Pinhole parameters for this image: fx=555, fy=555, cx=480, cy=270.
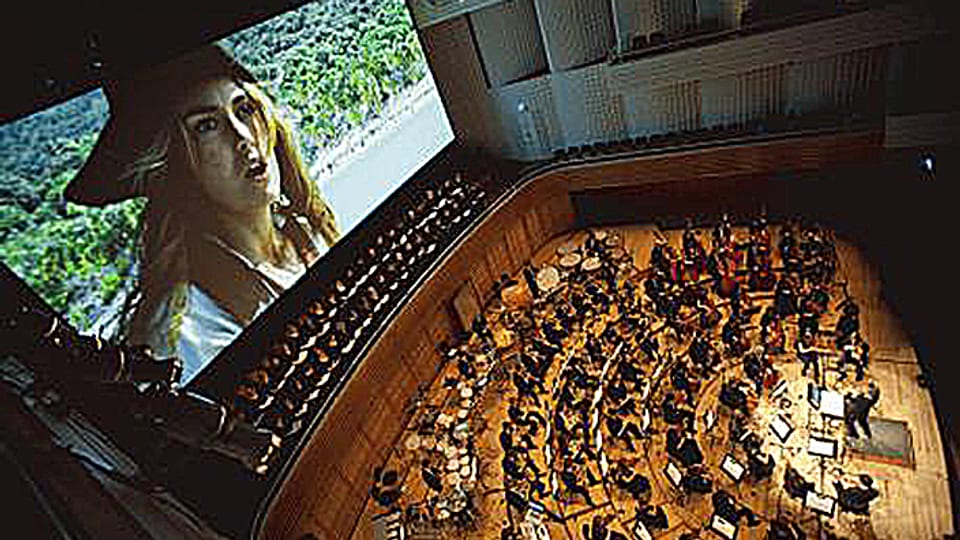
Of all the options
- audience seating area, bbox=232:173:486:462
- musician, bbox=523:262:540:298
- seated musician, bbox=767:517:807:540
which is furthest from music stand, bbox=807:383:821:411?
audience seating area, bbox=232:173:486:462

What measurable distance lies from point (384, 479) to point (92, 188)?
5.03 metres

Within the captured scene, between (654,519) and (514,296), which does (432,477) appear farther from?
(514,296)

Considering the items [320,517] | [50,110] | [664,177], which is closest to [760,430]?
[664,177]

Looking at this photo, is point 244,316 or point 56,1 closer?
point 56,1

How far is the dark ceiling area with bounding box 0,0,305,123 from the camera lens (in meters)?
5.56

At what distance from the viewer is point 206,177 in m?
6.97

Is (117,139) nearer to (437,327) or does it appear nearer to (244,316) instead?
(244,316)

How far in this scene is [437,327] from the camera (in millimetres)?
9250

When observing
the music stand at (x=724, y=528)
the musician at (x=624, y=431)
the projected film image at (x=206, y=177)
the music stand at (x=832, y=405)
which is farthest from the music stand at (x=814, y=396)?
the projected film image at (x=206, y=177)

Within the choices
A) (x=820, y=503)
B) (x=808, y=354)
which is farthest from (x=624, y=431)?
(x=808, y=354)

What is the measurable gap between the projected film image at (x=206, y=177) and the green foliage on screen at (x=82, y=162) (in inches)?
0.5

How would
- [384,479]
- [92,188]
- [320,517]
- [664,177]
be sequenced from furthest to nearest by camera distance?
[664,177] → [384,479] → [320,517] → [92,188]

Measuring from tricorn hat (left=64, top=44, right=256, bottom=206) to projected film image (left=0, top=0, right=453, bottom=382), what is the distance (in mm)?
13

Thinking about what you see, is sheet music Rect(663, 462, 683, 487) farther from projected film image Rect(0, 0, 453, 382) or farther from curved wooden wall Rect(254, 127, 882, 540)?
projected film image Rect(0, 0, 453, 382)
